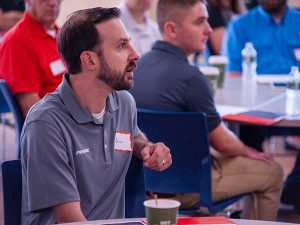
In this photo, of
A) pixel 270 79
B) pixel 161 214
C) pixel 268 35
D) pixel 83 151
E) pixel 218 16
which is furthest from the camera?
pixel 218 16

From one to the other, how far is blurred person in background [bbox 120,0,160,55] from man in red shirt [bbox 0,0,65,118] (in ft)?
3.94

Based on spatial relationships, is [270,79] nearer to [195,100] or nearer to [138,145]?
[195,100]

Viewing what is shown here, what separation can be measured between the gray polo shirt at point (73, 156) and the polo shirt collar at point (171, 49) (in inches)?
37.9

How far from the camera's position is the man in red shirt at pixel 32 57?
133 inches

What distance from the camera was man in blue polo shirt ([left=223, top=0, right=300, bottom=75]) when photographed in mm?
5113

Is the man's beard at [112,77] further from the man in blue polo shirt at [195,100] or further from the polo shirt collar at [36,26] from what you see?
the polo shirt collar at [36,26]

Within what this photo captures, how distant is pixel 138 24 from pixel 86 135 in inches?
121

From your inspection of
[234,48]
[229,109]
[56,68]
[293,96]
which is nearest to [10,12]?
[234,48]

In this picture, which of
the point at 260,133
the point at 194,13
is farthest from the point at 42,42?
the point at 260,133

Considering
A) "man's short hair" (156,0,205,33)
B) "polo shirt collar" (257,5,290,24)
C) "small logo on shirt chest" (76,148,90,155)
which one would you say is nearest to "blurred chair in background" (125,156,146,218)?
"small logo on shirt chest" (76,148,90,155)

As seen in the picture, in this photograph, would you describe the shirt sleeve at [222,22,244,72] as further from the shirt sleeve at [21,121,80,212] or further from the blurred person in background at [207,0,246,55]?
the shirt sleeve at [21,121,80,212]

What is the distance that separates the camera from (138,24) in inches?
192

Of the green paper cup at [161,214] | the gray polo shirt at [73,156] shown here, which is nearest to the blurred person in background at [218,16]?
the gray polo shirt at [73,156]

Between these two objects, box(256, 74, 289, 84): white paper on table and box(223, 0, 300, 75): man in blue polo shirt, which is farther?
box(223, 0, 300, 75): man in blue polo shirt
